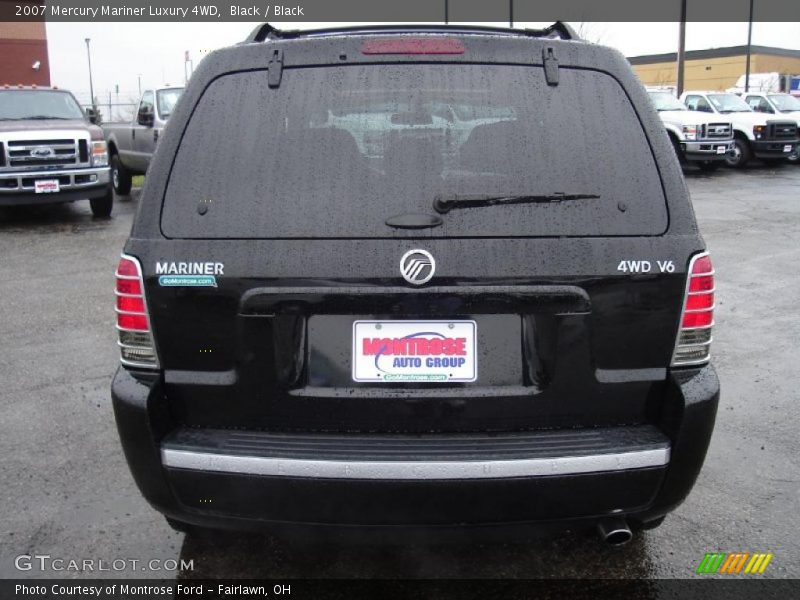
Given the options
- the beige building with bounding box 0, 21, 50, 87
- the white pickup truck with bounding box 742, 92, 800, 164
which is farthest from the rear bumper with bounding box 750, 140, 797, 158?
the beige building with bounding box 0, 21, 50, 87

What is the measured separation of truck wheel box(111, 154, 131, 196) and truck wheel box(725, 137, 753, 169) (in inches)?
617

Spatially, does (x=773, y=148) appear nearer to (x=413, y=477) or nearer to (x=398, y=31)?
(x=398, y=31)

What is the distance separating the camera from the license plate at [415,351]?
7.97ft

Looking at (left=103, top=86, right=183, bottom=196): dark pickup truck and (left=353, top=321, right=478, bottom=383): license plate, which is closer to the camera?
(left=353, top=321, right=478, bottom=383): license plate

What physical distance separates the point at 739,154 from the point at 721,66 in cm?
6416

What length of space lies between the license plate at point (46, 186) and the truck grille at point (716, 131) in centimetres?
1566

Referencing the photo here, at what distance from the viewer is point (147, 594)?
290cm

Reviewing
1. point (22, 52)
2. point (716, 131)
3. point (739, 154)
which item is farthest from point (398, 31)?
point (22, 52)

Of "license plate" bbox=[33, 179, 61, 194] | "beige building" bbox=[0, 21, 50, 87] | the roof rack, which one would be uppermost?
"beige building" bbox=[0, 21, 50, 87]

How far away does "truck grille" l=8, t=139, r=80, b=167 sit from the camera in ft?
38.4

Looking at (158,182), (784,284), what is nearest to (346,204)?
(158,182)

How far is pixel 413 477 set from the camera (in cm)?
234
